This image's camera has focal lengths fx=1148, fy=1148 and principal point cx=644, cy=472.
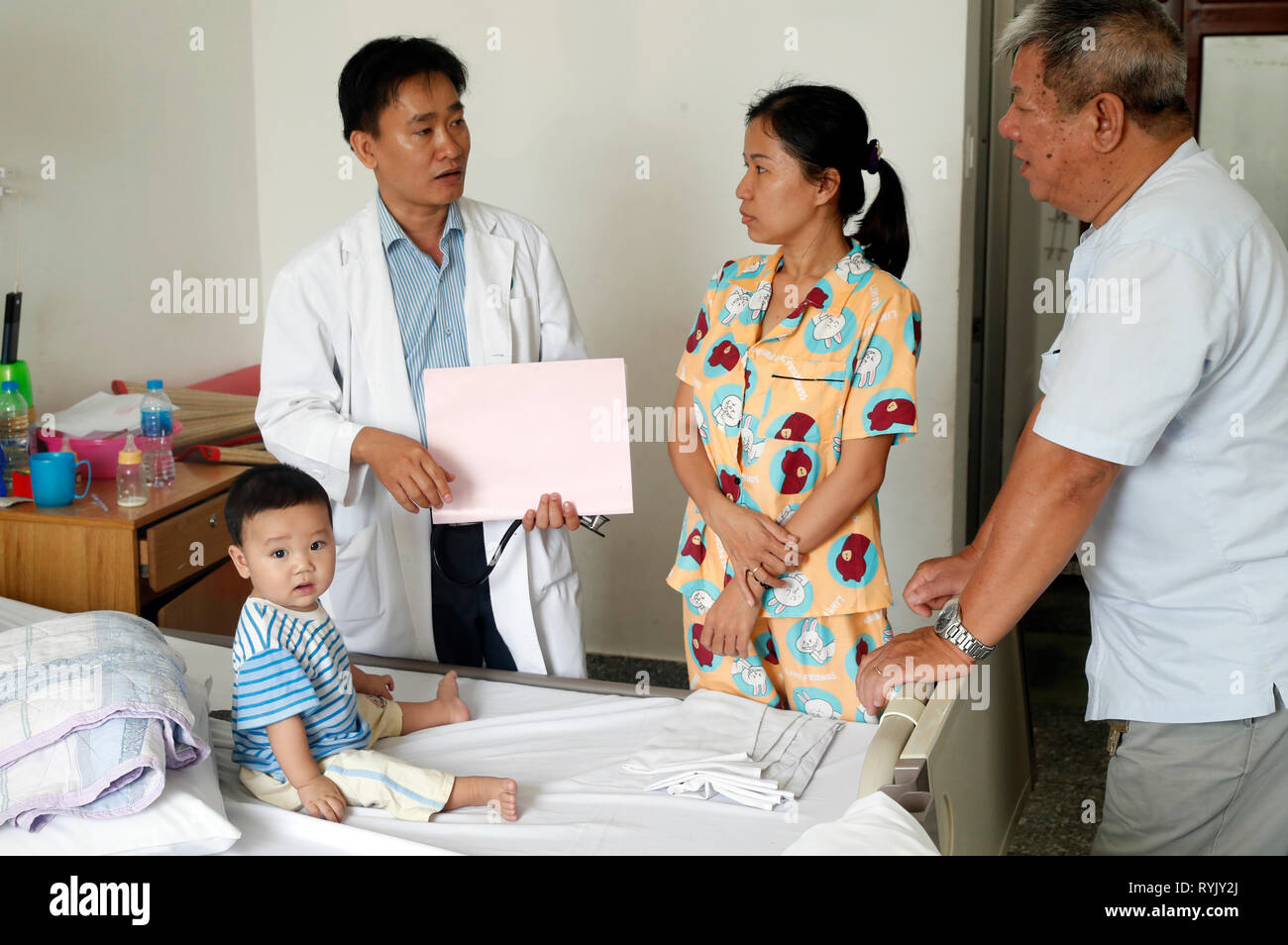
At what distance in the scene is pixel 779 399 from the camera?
2.03 metres

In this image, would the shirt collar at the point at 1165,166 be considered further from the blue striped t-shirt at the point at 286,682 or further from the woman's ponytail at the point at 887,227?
the blue striped t-shirt at the point at 286,682

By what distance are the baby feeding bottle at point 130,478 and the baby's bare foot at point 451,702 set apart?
1108 millimetres

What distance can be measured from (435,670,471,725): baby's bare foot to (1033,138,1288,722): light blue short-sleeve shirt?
1.05m

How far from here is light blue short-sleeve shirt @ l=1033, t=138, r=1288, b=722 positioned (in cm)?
135

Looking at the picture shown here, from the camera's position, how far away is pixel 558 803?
5.67ft

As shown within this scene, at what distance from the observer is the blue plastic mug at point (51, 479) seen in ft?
8.87

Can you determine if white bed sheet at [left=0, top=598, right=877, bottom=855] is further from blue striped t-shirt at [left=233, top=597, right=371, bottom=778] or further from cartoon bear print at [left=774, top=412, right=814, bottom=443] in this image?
cartoon bear print at [left=774, top=412, right=814, bottom=443]

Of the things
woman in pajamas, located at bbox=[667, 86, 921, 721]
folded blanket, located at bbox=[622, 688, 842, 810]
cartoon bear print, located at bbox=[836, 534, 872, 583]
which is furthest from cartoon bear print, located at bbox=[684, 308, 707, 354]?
folded blanket, located at bbox=[622, 688, 842, 810]

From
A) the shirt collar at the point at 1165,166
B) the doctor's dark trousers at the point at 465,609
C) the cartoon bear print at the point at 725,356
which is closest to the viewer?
the shirt collar at the point at 1165,166

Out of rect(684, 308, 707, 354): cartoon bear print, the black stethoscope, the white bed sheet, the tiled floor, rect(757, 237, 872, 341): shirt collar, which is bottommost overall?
the tiled floor

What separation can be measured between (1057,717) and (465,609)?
2177 millimetres

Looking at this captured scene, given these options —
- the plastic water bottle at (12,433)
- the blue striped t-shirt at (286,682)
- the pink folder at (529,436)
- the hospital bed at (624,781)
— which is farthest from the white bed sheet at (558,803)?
the plastic water bottle at (12,433)
